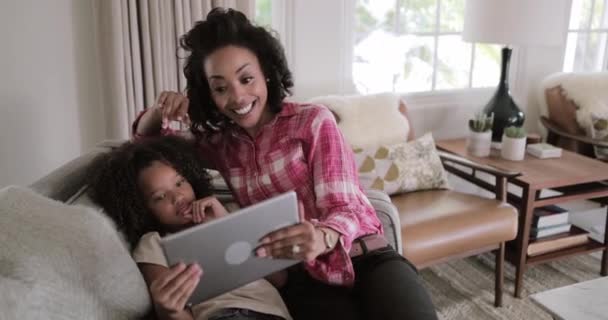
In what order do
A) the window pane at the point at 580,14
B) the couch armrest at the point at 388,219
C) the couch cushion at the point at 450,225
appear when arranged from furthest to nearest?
1. the window pane at the point at 580,14
2. the couch cushion at the point at 450,225
3. the couch armrest at the point at 388,219

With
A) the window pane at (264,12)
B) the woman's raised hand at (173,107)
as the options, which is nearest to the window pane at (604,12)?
the window pane at (264,12)

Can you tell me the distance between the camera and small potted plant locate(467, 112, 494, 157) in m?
2.38

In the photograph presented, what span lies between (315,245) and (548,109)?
230cm

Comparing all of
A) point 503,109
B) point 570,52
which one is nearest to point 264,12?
point 503,109

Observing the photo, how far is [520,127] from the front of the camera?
244cm

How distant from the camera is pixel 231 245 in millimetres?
940

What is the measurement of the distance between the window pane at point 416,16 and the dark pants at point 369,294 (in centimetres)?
176

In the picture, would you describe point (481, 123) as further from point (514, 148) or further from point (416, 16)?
point (416, 16)

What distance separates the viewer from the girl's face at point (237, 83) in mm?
1231

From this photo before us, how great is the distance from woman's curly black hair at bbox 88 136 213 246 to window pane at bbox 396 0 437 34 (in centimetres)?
180

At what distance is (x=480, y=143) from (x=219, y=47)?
1566 mm

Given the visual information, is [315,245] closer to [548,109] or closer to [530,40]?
[530,40]

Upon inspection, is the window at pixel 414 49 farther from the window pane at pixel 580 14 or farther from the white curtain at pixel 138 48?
the white curtain at pixel 138 48

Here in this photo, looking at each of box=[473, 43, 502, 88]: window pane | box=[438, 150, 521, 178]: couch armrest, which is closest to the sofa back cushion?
box=[438, 150, 521, 178]: couch armrest
